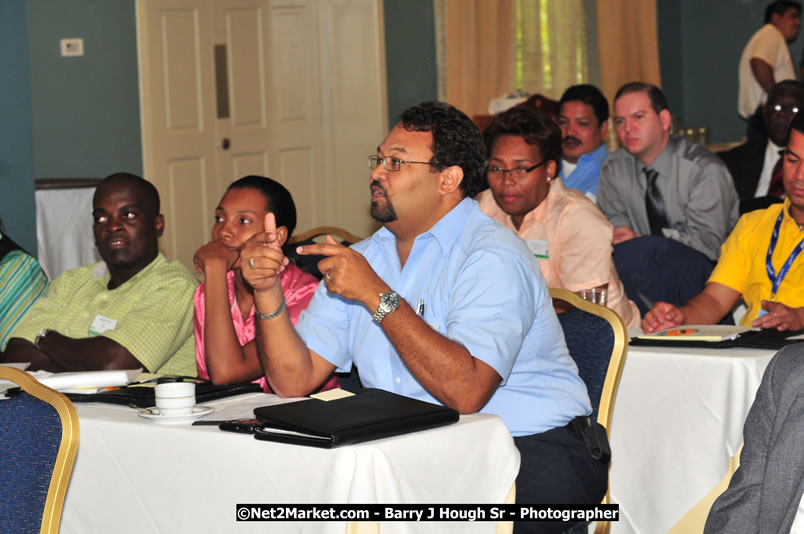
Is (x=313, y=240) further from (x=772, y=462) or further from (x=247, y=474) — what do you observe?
(x=772, y=462)

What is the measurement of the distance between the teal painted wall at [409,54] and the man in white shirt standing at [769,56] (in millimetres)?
2666

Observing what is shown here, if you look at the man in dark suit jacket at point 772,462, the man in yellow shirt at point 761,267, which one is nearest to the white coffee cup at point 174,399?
the man in dark suit jacket at point 772,462

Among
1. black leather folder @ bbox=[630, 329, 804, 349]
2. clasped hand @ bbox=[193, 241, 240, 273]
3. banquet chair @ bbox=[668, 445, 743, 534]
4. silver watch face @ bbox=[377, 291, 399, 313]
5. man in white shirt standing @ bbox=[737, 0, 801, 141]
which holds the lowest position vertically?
banquet chair @ bbox=[668, 445, 743, 534]

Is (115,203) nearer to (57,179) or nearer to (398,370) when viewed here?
(398,370)

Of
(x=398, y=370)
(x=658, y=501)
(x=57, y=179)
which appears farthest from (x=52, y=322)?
(x=57, y=179)

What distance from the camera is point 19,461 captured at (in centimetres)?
169

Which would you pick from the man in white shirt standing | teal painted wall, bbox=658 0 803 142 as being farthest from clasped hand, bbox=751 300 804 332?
teal painted wall, bbox=658 0 803 142

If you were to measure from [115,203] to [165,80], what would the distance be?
3.83 meters

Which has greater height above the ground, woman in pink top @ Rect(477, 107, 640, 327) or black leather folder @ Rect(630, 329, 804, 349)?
woman in pink top @ Rect(477, 107, 640, 327)

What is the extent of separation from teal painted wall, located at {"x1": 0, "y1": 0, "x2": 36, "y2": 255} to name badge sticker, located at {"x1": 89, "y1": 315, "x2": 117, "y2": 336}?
1414mm

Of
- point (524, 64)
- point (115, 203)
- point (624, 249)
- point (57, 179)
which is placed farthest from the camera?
point (524, 64)

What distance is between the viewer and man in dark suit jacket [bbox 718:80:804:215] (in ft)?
16.1

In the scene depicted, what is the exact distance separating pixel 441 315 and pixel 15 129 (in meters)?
2.73

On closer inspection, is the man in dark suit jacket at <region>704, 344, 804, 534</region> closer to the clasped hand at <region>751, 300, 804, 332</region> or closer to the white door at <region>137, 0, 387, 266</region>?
the clasped hand at <region>751, 300, 804, 332</region>
